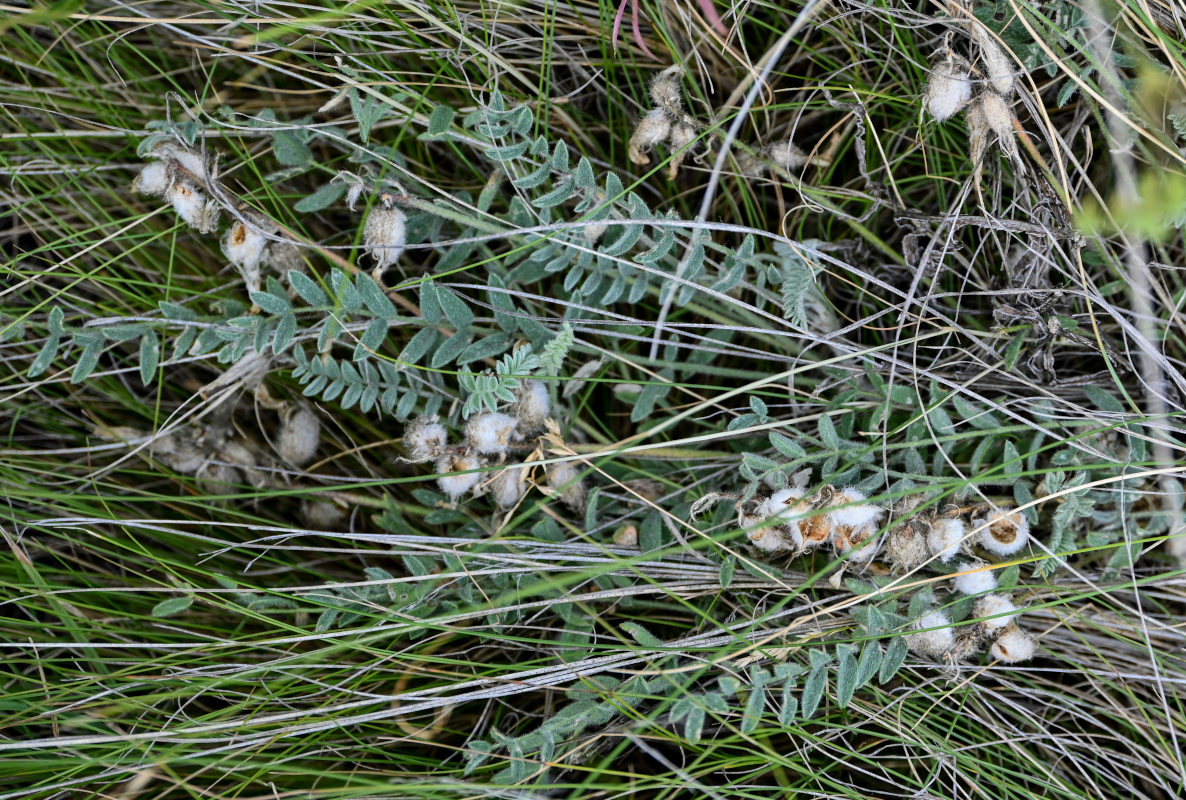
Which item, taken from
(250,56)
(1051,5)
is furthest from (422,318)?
(1051,5)

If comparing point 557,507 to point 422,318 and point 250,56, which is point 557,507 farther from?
point 250,56

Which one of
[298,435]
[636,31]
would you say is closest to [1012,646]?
[636,31]

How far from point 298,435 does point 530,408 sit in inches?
22.4

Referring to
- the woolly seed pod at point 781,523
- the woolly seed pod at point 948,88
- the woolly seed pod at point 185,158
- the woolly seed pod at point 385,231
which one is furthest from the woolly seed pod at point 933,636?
the woolly seed pod at point 185,158

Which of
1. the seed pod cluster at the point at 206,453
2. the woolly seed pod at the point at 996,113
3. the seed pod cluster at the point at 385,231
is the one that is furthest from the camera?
the seed pod cluster at the point at 206,453

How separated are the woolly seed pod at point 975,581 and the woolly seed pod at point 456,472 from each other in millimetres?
879

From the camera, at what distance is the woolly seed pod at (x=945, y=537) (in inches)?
60.2

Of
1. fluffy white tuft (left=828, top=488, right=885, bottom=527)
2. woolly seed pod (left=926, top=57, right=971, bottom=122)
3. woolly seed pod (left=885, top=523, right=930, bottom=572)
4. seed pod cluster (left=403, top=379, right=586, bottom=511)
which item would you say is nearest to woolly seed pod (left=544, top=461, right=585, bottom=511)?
seed pod cluster (left=403, top=379, right=586, bottom=511)

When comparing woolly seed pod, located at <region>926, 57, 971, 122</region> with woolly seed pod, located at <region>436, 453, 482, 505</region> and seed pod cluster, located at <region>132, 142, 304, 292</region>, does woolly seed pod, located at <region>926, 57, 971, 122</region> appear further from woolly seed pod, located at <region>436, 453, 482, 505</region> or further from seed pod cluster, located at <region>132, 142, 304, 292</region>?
seed pod cluster, located at <region>132, 142, 304, 292</region>

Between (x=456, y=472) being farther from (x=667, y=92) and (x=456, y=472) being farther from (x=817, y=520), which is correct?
(x=667, y=92)

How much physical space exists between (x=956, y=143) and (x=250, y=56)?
1392 mm

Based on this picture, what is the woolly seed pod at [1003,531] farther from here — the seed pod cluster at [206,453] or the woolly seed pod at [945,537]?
the seed pod cluster at [206,453]

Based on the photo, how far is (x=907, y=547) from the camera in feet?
5.11

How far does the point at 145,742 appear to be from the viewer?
1663 millimetres
